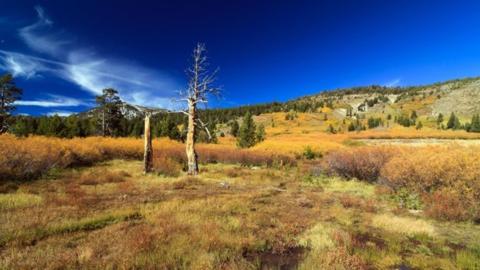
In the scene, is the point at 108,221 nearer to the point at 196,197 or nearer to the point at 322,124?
the point at 196,197

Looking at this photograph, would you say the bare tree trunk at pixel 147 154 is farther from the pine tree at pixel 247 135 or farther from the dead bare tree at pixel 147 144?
the pine tree at pixel 247 135

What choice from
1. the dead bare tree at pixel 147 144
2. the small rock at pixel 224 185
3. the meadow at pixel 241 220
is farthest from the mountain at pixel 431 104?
the dead bare tree at pixel 147 144

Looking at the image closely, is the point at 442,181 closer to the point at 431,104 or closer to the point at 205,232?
the point at 205,232

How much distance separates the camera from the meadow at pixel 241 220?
523 centimetres

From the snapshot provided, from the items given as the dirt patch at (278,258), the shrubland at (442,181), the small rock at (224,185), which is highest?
the shrubland at (442,181)

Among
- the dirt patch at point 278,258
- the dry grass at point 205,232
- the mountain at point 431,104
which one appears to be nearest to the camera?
the dry grass at point 205,232

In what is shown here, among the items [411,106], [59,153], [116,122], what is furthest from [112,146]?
[411,106]

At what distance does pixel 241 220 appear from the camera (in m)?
7.68

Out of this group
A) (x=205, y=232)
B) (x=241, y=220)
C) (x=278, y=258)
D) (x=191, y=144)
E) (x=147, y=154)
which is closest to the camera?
(x=278, y=258)

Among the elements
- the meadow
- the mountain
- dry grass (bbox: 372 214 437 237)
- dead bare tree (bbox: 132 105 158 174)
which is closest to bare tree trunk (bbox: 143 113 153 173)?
dead bare tree (bbox: 132 105 158 174)

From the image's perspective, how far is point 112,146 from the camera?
2378 cm

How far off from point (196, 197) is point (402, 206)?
284 inches

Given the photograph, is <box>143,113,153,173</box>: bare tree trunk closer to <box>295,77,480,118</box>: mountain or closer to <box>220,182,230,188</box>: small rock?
<box>220,182,230,188</box>: small rock

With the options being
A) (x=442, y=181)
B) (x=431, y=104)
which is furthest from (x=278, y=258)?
(x=431, y=104)
